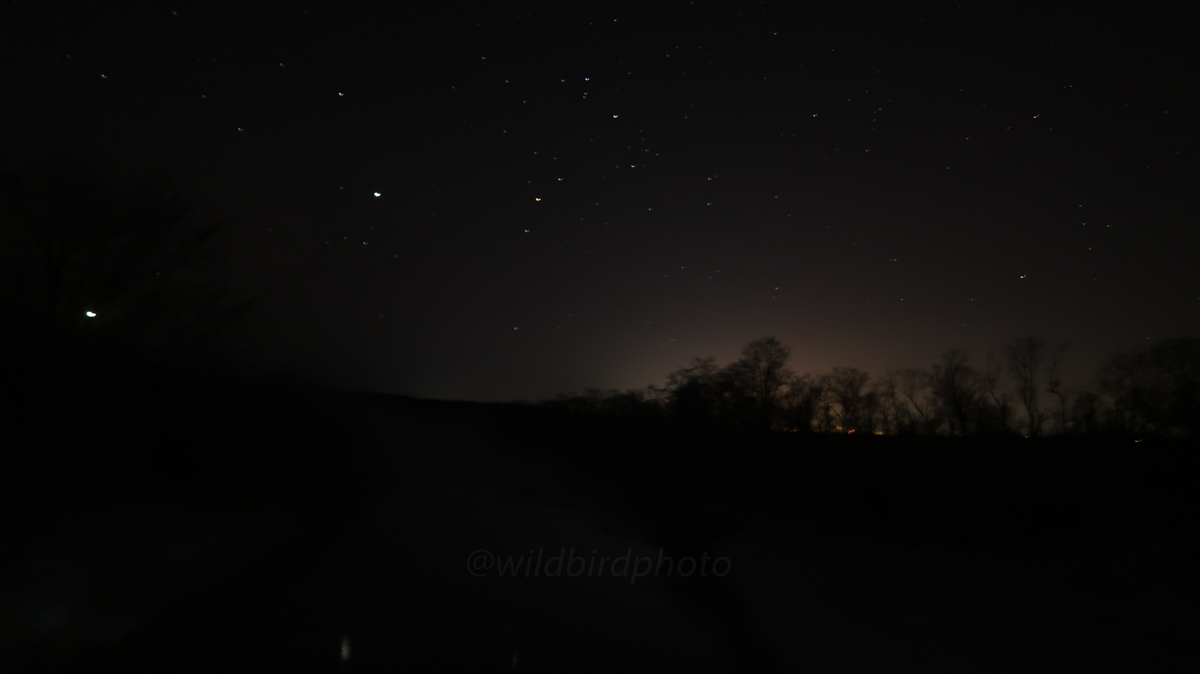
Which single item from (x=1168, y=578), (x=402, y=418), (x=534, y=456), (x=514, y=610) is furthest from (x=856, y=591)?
(x=402, y=418)

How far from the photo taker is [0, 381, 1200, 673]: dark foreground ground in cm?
564

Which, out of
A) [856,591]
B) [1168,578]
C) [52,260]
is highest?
[52,260]

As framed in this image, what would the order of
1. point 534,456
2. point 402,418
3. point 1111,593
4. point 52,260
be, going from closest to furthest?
point 1111,593
point 52,260
point 534,456
point 402,418

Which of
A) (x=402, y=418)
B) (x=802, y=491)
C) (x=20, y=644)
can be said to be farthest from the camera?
(x=402, y=418)

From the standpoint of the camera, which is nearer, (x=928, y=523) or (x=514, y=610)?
(x=514, y=610)

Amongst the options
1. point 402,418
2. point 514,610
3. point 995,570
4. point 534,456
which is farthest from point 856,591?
point 402,418

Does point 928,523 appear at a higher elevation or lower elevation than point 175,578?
higher

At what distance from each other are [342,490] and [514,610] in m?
8.30

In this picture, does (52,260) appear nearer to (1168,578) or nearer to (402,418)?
(1168,578)

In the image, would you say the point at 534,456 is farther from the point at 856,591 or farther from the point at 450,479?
the point at 856,591

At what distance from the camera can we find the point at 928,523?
890cm

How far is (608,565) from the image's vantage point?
28.1 feet

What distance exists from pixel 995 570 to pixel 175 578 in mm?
10456

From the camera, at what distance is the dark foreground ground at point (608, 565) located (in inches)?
222
